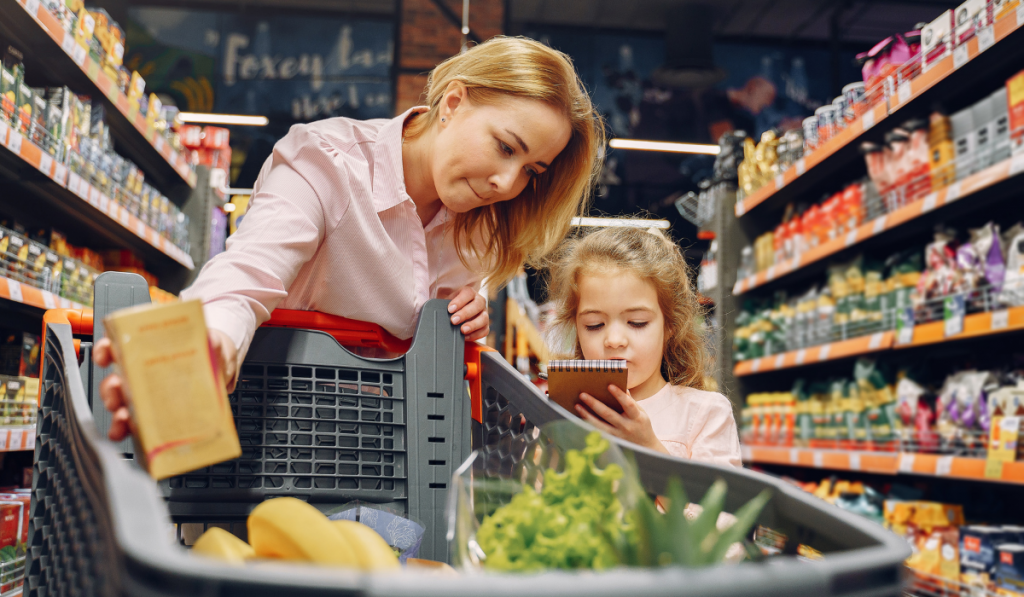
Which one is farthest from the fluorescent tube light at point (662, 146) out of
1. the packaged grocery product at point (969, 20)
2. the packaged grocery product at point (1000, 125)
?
the packaged grocery product at point (1000, 125)

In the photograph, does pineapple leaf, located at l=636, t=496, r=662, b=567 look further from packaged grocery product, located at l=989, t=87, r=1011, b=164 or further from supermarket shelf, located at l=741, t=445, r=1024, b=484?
packaged grocery product, located at l=989, t=87, r=1011, b=164

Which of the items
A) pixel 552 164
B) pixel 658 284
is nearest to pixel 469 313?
pixel 552 164

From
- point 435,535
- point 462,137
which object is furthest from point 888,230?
point 435,535

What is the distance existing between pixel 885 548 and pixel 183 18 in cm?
761

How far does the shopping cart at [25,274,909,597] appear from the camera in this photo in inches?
13.8

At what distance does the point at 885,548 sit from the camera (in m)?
0.44

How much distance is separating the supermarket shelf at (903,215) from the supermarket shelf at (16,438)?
2.71 meters

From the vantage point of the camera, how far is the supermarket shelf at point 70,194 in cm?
234

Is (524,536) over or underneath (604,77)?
underneath

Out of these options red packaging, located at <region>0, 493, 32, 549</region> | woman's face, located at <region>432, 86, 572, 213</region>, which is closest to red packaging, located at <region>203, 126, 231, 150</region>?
red packaging, located at <region>0, 493, 32, 549</region>

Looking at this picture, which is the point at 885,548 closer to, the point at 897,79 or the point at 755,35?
the point at 897,79

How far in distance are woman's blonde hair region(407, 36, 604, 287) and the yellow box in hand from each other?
81 cm

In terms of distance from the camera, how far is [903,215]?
2.56 metres

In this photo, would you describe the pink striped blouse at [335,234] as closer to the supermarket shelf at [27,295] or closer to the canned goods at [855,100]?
the supermarket shelf at [27,295]
